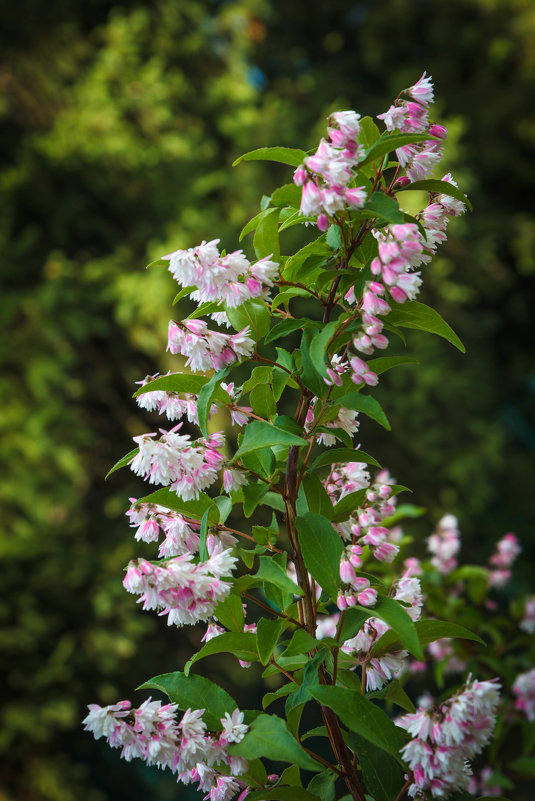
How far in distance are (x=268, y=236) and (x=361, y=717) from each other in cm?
35

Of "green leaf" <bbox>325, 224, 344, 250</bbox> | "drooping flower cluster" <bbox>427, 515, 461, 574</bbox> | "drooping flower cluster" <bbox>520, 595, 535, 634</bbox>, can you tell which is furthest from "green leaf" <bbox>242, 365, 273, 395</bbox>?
"drooping flower cluster" <bbox>520, 595, 535, 634</bbox>

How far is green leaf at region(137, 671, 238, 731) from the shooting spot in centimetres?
49

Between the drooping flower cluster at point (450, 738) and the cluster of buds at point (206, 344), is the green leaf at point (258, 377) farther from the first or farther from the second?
the drooping flower cluster at point (450, 738)

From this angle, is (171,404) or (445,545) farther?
(445,545)

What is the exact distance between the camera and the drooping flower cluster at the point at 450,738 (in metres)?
0.43

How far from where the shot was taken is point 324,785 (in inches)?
19.9

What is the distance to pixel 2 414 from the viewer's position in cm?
227

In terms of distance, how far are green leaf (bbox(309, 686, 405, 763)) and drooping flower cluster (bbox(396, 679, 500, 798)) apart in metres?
0.02

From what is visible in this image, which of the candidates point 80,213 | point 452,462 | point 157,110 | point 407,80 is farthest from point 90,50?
point 452,462

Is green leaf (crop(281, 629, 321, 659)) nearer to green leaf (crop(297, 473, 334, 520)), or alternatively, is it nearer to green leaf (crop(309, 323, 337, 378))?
green leaf (crop(297, 473, 334, 520))

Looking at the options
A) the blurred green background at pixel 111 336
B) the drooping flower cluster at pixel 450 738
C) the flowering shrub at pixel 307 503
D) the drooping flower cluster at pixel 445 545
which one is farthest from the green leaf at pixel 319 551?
the blurred green background at pixel 111 336

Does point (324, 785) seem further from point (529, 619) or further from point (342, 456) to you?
point (529, 619)

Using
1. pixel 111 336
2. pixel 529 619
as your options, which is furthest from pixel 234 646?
pixel 111 336

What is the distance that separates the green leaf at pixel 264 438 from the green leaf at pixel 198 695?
6.8 inches
